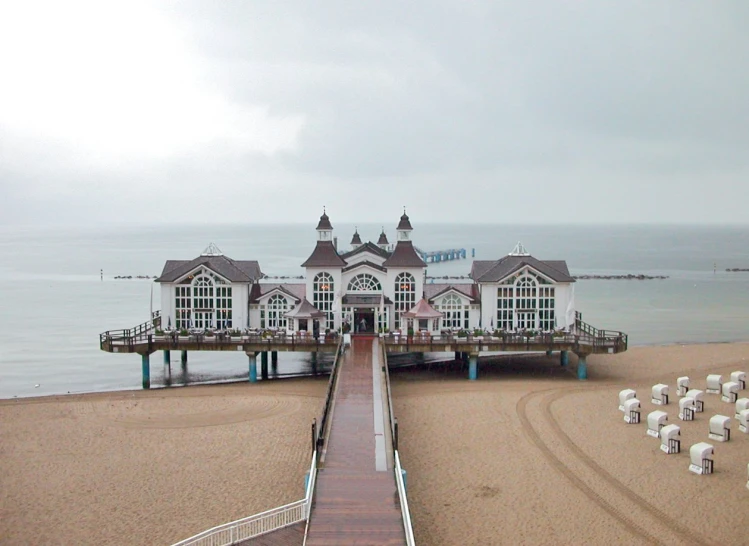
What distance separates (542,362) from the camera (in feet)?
133

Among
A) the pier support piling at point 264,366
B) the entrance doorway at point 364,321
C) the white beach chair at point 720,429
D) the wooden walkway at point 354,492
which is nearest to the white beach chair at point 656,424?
the white beach chair at point 720,429

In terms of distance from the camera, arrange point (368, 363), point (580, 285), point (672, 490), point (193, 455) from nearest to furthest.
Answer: point (672, 490)
point (193, 455)
point (368, 363)
point (580, 285)

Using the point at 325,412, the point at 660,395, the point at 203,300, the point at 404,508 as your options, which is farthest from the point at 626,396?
the point at 203,300

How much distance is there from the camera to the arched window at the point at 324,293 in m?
38.1

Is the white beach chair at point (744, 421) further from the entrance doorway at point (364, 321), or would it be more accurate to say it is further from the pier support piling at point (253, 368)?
the pier support piling at point (253, 368)

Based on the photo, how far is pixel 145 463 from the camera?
73.6ft

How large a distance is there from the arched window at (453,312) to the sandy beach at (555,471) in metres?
5.96

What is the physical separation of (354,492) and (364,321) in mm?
21119

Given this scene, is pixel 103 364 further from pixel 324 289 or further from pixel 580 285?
pixel 580 285

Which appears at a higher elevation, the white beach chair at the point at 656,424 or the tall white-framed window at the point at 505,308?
the tall white-framed window at the point at 505,308

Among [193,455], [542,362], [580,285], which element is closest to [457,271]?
[580,285]

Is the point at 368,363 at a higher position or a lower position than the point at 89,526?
higher

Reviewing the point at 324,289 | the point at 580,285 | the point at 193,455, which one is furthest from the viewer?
the point at 580,285

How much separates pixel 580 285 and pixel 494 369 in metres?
58.2
